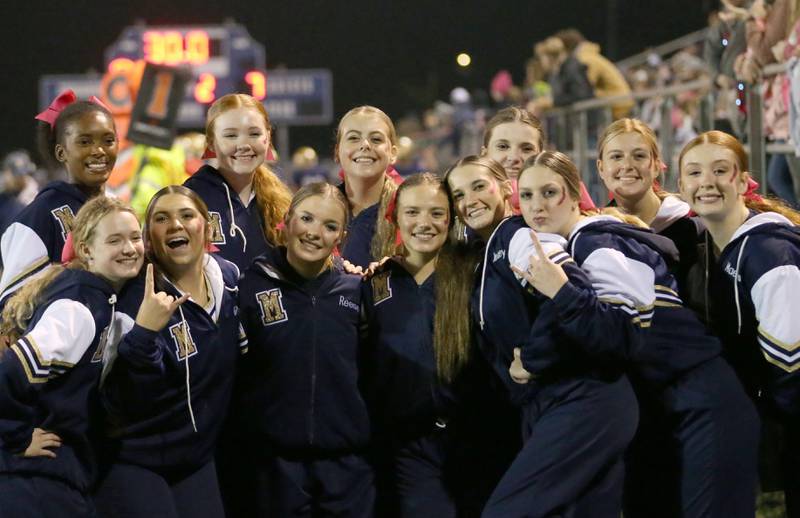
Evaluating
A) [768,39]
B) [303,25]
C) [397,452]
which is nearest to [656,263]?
[397,452]

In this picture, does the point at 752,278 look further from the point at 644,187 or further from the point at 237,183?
the point at 237,183

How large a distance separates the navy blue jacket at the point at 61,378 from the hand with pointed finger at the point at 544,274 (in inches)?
61.2

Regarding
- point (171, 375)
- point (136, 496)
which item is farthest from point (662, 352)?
point (136, 496)

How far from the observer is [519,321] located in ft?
14.4

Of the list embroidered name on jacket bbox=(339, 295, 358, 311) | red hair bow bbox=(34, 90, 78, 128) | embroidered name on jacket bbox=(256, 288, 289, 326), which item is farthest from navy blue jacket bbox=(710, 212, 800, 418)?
red hair bow bbox=(34, 90, 78, 128)

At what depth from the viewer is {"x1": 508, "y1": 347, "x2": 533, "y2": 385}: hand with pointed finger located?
434 cm

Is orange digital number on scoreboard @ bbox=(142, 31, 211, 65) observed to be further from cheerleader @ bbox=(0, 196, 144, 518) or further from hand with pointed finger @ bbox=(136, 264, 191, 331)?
hand with pointed finger @ bbox=(136, 264, 191, 331)

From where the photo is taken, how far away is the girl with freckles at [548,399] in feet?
13.8

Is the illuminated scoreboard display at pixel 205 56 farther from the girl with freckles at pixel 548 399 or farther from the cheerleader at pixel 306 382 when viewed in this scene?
the girl with freckles at pixel 548 399

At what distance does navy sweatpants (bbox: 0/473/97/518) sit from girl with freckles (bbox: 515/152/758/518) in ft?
5.67

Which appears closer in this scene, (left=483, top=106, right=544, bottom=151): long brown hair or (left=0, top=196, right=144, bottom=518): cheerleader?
(left=0, top=196, right=144, bottom=518): cheerleader

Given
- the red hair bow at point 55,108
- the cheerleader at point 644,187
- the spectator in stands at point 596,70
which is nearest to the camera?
the cheerleader at point 644,187

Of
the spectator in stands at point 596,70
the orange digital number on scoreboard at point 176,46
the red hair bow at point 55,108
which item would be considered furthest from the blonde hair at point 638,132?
the orange digital number on scoreboard at point 176,46

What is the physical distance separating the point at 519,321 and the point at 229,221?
172 cm
